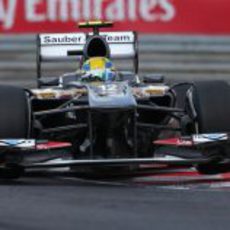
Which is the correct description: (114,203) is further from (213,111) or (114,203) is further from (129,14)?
(129,14)

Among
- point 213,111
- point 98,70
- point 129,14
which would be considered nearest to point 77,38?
point 98,70

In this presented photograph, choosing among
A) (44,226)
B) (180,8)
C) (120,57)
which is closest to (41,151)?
(44,226)

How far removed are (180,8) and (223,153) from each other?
3621 millimetres

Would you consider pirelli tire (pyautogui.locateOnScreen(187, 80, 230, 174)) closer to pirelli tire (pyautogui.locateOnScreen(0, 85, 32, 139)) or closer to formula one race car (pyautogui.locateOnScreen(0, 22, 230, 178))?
formula one race car (pyautogui.locateOnScreen(0, 22, 230, 178))

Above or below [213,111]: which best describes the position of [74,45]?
above

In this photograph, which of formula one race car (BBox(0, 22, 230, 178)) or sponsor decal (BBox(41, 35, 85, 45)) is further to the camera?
sponsor decal (BBox(41, 35, 85, 45))

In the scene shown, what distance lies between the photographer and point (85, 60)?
30.9 ft

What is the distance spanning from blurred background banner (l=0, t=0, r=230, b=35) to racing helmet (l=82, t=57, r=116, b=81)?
7.01 feet

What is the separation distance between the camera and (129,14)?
37.3 ft

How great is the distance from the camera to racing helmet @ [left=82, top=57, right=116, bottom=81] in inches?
352

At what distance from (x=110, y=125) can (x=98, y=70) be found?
3.74 ft

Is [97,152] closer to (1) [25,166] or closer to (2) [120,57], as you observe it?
(1) [25,166]

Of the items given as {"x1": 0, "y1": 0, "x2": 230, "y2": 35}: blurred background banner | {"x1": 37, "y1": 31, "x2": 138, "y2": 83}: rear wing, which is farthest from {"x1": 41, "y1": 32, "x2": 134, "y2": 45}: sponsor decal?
{"x1": 0, "y1": 0, "x2": 230, "y2": 35}: blurred background banner

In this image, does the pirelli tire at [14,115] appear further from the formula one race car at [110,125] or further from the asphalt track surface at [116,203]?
the asphalt track surface at [116,203]
